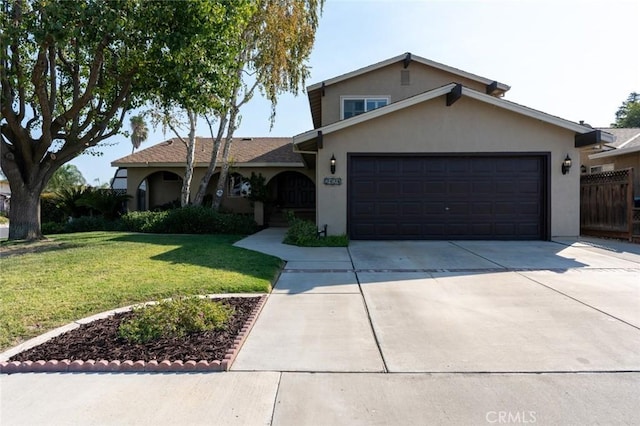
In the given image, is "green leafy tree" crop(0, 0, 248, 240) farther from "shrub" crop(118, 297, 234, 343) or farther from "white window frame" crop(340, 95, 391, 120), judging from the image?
"shrub" crop(118, 297, 234, 343)

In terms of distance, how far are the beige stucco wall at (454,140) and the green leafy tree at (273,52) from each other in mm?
5265

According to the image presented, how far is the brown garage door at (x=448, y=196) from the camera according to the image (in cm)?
1237

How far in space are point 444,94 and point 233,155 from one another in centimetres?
1113

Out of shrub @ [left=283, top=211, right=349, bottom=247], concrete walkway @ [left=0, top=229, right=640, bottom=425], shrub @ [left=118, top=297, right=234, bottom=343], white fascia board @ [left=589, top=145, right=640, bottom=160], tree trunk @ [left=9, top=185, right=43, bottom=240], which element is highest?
white fascia board @ [left=589, top=145, right=640, bottom=160]

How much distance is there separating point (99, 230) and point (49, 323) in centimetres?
1281

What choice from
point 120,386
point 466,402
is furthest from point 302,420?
point 120,386

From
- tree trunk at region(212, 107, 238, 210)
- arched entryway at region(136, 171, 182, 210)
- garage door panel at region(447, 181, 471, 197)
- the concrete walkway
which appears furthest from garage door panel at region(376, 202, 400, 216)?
arched entryway at region(136, 171, 182, 210)

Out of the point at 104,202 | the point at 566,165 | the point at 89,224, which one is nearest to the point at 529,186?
the point at 566,165

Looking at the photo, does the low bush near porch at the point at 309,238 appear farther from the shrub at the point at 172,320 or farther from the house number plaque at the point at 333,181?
the shrub at the point at 172,320

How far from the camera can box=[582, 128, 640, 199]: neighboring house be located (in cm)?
1519

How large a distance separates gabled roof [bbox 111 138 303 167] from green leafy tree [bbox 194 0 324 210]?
1.48 metres

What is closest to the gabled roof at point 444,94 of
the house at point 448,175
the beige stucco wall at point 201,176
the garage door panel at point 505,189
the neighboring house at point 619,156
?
the house at point 448,175

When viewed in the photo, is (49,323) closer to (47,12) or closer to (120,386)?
(120,386)

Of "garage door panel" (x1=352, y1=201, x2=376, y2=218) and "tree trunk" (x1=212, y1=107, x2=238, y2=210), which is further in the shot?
"tree trunk" (x1=212, y1=107, x2=238, y2=210)
